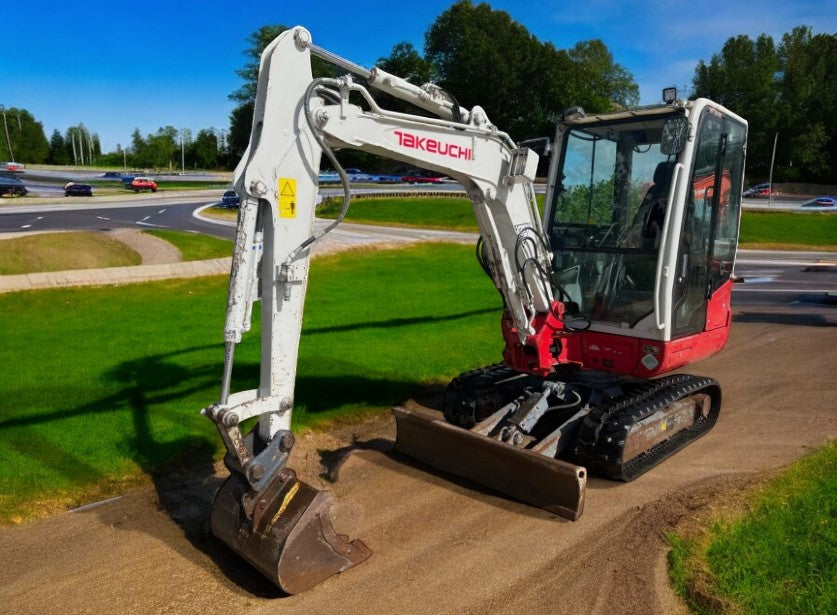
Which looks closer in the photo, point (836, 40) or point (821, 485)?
point (821, 485)

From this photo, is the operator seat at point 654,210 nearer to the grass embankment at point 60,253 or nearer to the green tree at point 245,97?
the grass embankment at point 60,253

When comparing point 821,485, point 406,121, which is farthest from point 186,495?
point 821,485

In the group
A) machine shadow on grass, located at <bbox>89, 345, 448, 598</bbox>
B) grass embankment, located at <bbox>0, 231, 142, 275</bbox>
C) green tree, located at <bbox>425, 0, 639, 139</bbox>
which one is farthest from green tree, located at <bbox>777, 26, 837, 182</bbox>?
machine shadow on grass, located at <bbox>89, 345, 448, 598</bbox>

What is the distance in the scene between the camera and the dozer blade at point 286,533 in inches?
167

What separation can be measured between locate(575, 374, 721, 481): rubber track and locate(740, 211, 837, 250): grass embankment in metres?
25.9

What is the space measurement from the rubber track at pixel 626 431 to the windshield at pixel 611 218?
0.74 m

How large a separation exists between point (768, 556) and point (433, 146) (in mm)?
3704

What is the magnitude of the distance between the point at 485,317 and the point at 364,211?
28.3 metres

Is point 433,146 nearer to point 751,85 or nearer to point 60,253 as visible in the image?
point 60,253

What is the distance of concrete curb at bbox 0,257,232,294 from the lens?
48.8 feet

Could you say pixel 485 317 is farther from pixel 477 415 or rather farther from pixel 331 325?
pixel 477 415

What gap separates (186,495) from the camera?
5.80 meters

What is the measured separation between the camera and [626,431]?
18.9ft

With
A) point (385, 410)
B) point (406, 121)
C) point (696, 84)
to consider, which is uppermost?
point (696, 84)
